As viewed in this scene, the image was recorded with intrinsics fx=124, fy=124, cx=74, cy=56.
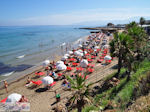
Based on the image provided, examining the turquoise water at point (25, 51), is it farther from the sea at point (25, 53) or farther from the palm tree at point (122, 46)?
the palm tree at point (122, 46)

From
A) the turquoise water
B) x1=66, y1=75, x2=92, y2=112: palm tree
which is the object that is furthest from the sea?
x1=66, y1=75, x2=92, y2=112: palm tree

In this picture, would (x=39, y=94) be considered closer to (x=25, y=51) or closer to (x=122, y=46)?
(x=122, y=46)

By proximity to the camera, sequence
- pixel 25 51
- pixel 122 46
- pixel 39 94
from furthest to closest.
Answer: pixel 25 51
pixel 39 94
pixel 122 46

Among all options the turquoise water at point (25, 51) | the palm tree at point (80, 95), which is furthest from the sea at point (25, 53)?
the palm tree at point (80, 95)

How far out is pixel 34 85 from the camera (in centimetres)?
1458

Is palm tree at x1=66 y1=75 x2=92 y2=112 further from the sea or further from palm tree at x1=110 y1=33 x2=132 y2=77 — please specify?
the sea

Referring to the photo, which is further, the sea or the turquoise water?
the turquoise water

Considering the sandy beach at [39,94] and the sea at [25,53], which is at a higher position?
the sea at [25,53]

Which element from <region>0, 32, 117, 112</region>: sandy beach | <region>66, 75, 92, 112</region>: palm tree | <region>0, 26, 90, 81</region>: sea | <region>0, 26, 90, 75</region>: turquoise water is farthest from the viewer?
<region>0, 26, 90, 75</region>: turquoise water

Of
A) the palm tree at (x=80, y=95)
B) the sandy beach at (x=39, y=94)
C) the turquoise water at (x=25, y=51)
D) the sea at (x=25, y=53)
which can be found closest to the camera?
the palm tree at (x=80, y=95)

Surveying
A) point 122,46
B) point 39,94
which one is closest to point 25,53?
point 39,94

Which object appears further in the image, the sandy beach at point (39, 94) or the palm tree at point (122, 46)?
the palm tree at point (122, 46)

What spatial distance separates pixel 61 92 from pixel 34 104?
8.85 ft

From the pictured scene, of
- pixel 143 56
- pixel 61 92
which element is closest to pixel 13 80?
pixel 61 92
